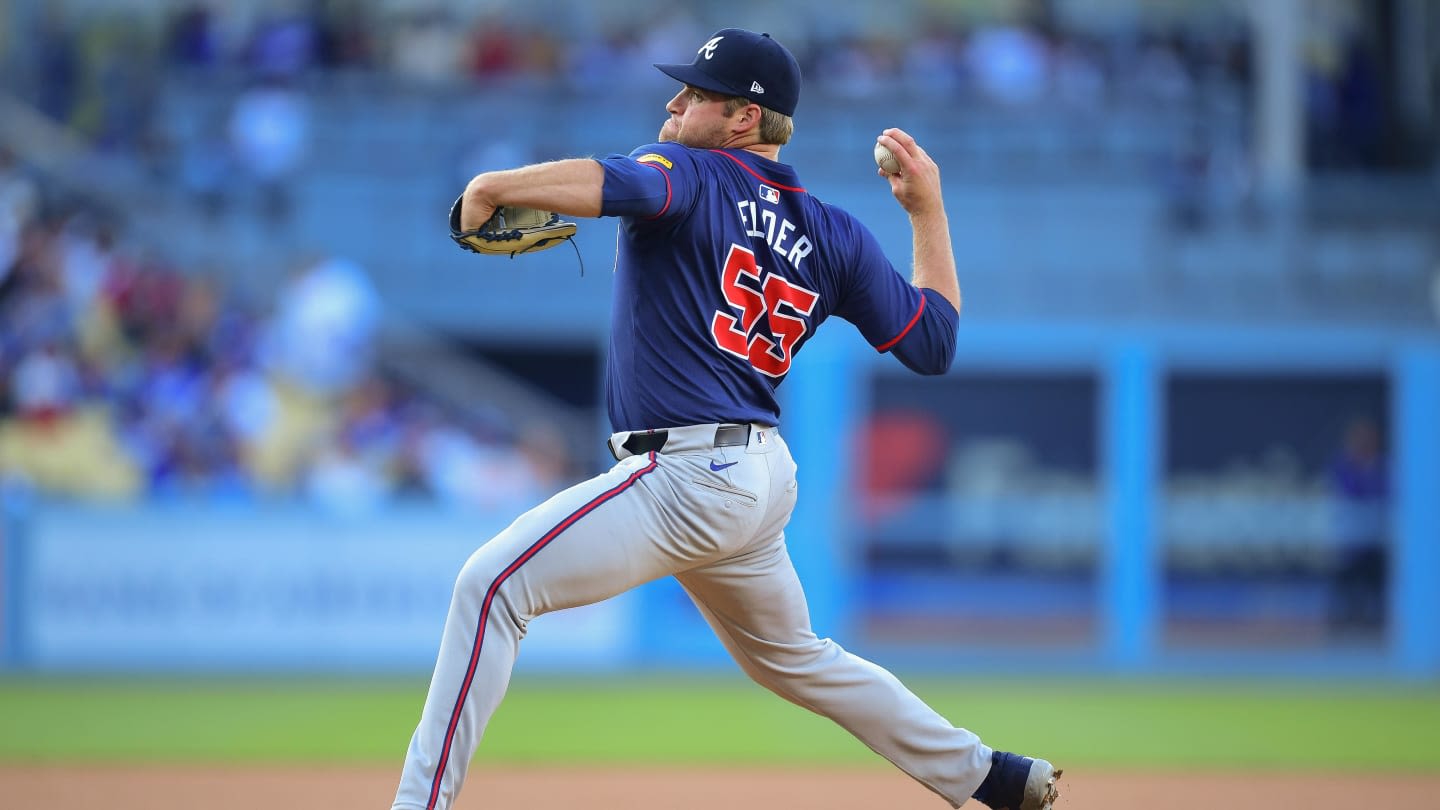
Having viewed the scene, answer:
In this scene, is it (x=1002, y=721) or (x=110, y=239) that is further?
(x=110, y=239)

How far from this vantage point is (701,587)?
4.21 meters

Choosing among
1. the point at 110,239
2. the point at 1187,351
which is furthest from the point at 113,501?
the point at 1187,351

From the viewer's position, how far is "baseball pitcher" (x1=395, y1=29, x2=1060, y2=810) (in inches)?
148

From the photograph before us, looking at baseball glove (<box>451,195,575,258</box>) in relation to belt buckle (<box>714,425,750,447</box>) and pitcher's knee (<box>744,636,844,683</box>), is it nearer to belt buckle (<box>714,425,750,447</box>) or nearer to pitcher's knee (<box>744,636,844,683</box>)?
belt buckle (<box>714,425,750,447</box>)

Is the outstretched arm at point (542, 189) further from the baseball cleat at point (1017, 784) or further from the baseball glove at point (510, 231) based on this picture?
the baseball cleat at point (1017, 784)

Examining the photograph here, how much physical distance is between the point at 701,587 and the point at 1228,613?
9013mm

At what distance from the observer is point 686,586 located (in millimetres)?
4305

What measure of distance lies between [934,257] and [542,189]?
1.30m

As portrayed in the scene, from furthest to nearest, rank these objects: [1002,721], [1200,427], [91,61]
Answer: [91,61]
[1200,427]
[1002,721]

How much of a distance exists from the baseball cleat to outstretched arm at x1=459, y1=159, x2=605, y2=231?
185 cm

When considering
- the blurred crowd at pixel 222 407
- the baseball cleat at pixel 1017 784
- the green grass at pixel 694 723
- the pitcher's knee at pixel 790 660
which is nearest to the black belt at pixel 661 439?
the pitcher's knee at pixel 790 660

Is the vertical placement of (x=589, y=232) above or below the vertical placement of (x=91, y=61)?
below

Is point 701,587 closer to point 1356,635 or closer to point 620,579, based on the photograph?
point 620,579

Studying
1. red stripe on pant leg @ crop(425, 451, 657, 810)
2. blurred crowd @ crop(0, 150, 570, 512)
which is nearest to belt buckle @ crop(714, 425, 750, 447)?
red stripe on pant leg @ crop(425, 451, 657, 810)
